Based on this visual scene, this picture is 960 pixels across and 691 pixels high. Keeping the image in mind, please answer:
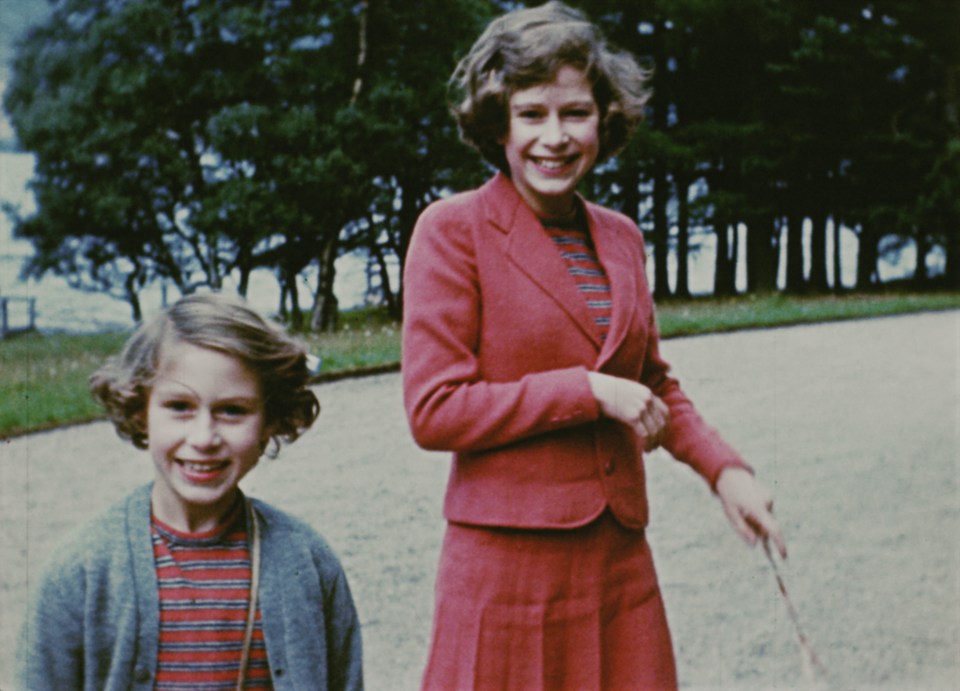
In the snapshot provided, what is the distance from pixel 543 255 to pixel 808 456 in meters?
4.70

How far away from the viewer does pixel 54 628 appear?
1.46 metres

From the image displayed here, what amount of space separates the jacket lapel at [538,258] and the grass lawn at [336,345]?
96 cm

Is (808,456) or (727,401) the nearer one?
(808,456)

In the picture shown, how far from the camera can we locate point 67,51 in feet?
11.6

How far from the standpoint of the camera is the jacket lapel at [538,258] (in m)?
1.60

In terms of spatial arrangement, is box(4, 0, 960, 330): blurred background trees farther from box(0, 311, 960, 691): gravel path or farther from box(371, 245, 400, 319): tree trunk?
box(0, 311, 960, 691): gravel path

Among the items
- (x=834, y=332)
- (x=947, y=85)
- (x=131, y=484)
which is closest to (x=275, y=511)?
(x=131, y=484)

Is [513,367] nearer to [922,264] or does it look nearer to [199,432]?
[199,432]

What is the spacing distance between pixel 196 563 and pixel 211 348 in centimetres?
30

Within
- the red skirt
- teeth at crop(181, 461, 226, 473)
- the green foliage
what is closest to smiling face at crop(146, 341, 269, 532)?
teeth at crop(181, 461, 226, 473)

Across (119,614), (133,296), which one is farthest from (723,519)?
(119,614)

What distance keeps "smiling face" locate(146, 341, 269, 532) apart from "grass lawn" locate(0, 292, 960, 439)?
0.92 m

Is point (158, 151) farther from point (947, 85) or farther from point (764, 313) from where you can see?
point (764, 313)

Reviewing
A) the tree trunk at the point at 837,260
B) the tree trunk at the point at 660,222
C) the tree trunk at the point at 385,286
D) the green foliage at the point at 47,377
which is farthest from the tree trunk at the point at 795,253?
the green foliage at the point at 47,377
